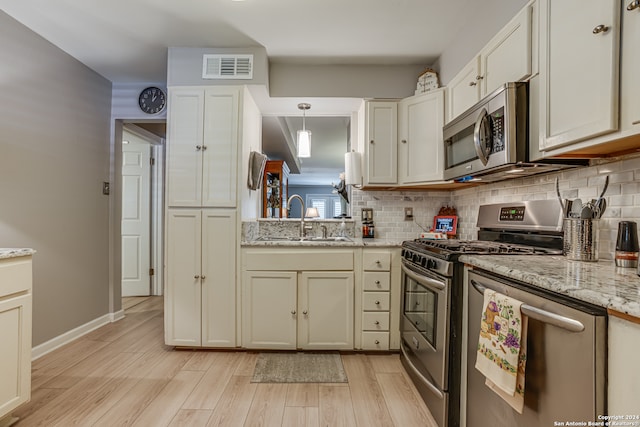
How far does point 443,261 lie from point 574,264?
0.53m

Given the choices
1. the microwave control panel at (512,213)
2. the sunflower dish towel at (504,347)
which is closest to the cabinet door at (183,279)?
the sunflower dish towel at (504,347)

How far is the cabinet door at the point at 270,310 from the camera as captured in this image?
255 centimetres

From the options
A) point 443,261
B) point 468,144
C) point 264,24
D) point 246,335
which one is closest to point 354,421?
point 443,261

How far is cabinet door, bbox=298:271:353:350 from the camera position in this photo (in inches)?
101

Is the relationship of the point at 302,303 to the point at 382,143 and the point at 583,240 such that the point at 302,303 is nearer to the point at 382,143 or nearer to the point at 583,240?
the point at 382,143

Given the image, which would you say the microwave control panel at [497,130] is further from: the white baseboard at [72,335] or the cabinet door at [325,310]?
the white baseboard at [72,335]

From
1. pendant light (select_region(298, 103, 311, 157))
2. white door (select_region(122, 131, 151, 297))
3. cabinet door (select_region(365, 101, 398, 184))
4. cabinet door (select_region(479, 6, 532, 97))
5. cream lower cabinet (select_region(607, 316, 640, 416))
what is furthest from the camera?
white door (select_region(122, 131, 151, 297))

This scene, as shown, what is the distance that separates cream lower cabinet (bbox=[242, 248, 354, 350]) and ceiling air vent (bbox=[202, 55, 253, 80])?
1.48m

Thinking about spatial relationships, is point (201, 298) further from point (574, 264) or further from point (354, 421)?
point (574, 264)

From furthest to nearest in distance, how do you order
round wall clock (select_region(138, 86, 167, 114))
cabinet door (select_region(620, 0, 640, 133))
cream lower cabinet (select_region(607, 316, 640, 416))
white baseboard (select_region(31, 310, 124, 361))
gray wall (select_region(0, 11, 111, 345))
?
round wall clock (select_region(138, 86, 167, 114)), white baseboard (select_region(31, 310, 124, 361)), gray wall (select_region(0, 11, 111, 345)), cabinet door (select_region(620, 0, 640, 133)), cream lower cabinet (select_region(607, 316, 640, 416))

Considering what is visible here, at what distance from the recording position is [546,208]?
1785 mm

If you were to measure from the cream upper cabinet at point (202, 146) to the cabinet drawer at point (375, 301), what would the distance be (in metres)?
1.28

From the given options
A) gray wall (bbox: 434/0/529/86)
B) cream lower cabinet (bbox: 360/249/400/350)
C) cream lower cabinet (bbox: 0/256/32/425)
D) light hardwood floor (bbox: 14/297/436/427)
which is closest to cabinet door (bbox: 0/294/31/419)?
cream lower cabinet (bbox: 0/256/32/425)

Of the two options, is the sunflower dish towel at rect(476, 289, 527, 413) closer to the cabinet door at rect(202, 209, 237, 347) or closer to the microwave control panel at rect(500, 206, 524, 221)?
the microwave control panel at rect(500, 206, 524, 221)
